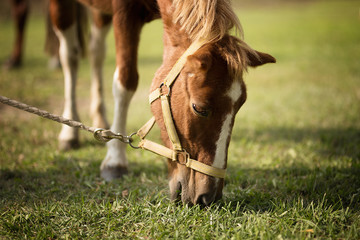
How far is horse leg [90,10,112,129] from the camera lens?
13.2 feet

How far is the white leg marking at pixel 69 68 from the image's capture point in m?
3.58

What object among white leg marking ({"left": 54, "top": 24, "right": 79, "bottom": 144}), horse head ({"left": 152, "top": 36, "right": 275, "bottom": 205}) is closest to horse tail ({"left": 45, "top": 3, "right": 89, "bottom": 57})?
white leg marking ({"left": 54, "top": 24, "right": 79, "bottom": 144})

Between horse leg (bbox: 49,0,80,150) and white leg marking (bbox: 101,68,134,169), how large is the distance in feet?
2.79

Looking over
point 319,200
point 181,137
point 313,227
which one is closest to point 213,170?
point 181,137

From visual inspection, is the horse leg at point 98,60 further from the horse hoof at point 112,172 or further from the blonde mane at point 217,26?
the blonde mane at point 217,26

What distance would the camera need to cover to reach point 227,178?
2.76 m

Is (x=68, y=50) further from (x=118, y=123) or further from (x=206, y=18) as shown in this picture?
(x=206, y=18)

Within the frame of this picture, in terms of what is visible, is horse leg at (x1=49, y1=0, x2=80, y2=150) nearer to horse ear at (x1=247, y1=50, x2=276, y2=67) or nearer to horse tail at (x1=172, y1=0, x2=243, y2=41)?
horse tail at (x1=172, y1=0, x2=243, y2=41)

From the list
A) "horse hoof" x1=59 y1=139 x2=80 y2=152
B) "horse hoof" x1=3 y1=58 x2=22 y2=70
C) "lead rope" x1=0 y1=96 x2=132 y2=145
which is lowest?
"horse hoof" x1=59 y1=139 x2=80 y2=152

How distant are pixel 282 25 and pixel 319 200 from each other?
52.3ft

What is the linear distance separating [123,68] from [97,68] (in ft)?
5.19

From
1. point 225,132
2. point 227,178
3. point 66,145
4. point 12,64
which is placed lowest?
point 66,145

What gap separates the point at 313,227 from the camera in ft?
6.25

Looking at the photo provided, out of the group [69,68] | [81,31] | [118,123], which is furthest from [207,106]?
[81,31]
